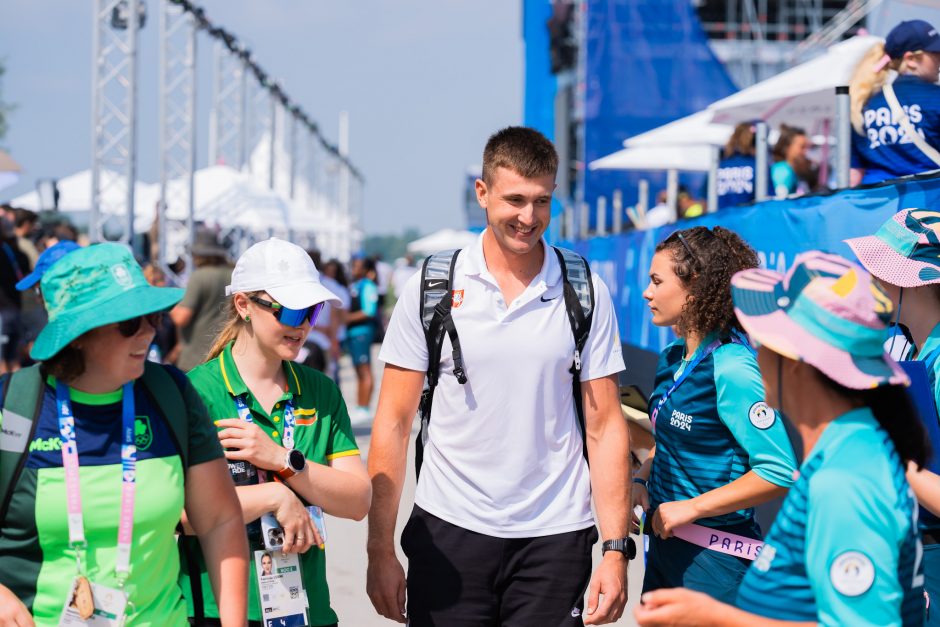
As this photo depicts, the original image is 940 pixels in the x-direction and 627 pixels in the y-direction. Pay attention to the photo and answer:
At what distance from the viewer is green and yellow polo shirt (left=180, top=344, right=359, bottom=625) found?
11.4ft

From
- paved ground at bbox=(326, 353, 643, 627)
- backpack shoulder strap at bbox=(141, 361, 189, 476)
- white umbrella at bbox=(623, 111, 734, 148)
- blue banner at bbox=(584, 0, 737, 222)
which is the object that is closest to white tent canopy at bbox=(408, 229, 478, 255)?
blue banner at bbox=(584, 0, 737, 222)

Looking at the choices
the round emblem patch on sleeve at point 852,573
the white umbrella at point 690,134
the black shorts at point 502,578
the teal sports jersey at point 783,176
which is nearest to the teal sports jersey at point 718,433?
the black shorts at point 502,578

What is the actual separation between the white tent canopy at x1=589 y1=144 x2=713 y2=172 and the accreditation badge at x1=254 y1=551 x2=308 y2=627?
1359cm

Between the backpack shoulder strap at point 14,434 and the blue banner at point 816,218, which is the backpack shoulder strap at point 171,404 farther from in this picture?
the blue banner at point 816,218

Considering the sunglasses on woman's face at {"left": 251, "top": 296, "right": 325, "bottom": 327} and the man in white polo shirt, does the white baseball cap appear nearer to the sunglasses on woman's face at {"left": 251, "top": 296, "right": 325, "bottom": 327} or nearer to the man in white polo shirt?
the sunglasses on woman's face at {"left": 251, "top": 296, "right": 325, "bottom": 327}

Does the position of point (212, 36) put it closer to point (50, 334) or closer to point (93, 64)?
point (93, 64)

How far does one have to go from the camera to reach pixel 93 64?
13406 millimetres

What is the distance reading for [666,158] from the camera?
17.1 meters

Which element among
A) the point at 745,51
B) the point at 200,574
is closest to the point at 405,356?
the point at 200,574

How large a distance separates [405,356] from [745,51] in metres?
30.9

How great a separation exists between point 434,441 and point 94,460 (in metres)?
1.29

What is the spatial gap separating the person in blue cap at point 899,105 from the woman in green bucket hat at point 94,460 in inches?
175

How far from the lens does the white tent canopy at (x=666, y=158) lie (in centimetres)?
1691

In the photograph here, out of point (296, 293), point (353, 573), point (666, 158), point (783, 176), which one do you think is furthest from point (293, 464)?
point (666, 158)
